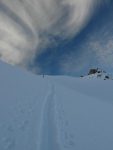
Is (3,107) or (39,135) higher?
(3,107)

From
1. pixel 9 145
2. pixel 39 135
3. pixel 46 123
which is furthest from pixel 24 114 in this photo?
pixel 9 145

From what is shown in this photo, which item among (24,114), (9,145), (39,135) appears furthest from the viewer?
(24,114)

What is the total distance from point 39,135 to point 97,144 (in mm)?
2553

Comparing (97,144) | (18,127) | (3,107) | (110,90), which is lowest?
(97,144)

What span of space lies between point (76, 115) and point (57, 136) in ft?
15.6

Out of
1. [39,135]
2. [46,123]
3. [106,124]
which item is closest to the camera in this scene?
[39,135]

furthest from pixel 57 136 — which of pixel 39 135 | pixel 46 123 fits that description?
pixel 46 123

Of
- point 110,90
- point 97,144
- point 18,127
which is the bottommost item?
point 97,144

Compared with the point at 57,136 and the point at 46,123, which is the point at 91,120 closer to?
the point at 46,123

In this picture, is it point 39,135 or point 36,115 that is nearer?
point 39,135

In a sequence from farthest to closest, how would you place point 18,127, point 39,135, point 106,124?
point 106,124, point 18,127, point 39,135

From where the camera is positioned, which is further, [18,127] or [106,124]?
[106,124]

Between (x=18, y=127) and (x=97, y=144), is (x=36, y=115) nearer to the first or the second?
(x=18, y=127)

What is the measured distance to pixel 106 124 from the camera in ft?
42.6
